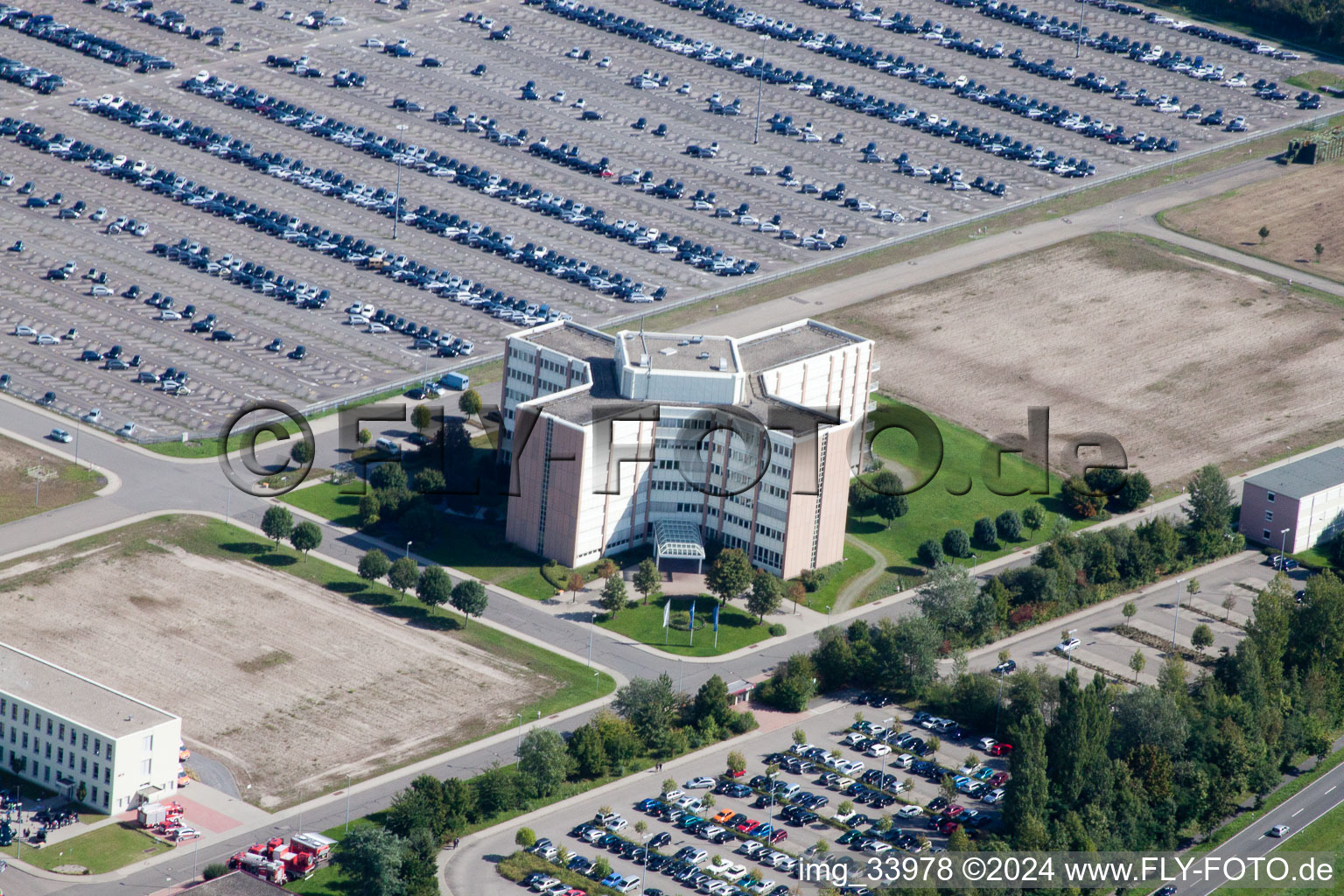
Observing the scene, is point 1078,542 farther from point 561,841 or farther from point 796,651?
point 561,841

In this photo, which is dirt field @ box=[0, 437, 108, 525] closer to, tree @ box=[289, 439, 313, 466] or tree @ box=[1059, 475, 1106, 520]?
tree @ box=[289, 439, 313, 466]

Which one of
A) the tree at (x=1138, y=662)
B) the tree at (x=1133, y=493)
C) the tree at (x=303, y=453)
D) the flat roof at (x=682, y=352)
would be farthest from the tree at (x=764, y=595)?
the tree at (x=303, y=453)

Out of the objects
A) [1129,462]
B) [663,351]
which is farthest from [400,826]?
[1129,462]

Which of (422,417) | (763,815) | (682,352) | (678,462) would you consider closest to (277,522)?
(422,417)

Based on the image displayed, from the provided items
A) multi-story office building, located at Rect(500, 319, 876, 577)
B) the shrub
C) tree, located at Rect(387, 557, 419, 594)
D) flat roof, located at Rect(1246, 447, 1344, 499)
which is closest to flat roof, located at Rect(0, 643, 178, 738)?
tree, located at Rect(387, 557, 419, 594)

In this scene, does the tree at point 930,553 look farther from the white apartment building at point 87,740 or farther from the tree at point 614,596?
the white apartment building at point 87,740
